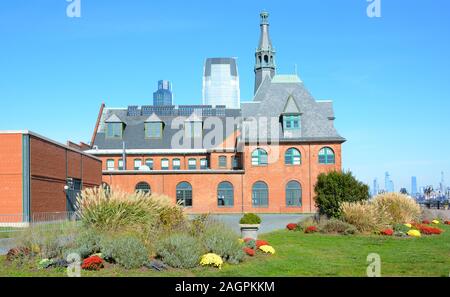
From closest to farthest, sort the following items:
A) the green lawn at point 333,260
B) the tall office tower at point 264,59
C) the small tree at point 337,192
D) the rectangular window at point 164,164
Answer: the green lawn at point 333,260 < the small tree at point 337,192 < the rectangular window at point 164,164 < the tall office tower at point 264,59

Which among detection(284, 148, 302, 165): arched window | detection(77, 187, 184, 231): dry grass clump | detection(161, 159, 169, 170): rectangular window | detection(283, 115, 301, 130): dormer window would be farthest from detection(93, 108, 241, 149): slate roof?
detection(77, 187, 184, 231): dry grass clump

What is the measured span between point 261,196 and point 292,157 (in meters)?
5.16

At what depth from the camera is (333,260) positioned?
51.5 feet

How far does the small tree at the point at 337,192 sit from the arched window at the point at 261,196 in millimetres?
20452

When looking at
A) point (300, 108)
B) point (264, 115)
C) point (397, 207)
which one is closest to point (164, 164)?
point (264, 115)

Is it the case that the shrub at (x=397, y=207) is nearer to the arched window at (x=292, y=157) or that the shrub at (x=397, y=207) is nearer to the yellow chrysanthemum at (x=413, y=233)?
the yellow chrysanthemum at (x=413, y=233)

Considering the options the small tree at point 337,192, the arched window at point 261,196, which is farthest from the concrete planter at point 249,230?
the arched window at point 261,196

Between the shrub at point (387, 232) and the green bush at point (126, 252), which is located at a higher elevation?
the green bush at point (126, 252)

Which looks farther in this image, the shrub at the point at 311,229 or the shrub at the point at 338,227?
the shrub at the point at 311,229

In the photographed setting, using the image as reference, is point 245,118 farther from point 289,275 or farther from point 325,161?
point 289,275

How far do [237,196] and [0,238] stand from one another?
30.9 meters

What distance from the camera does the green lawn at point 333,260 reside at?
1325cm
